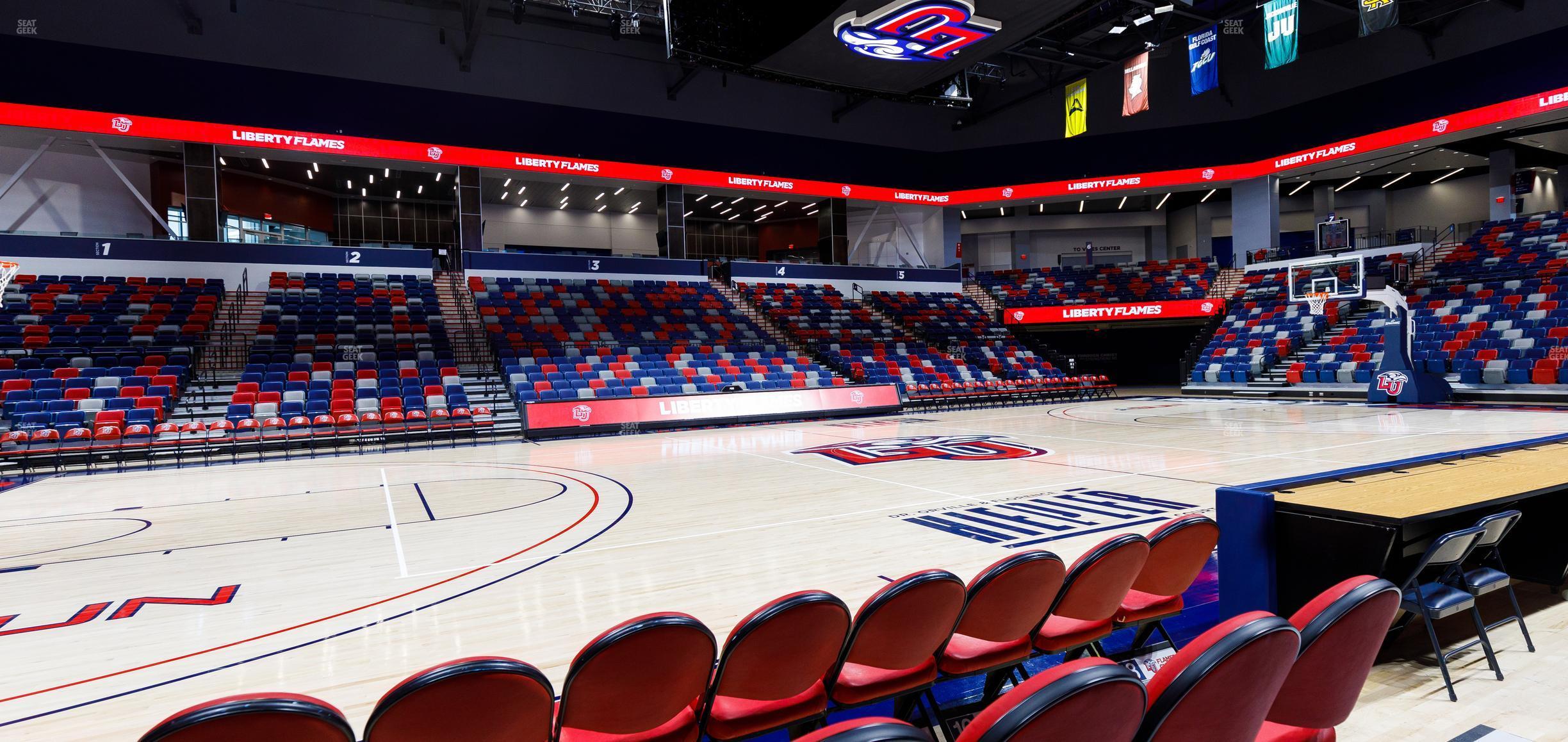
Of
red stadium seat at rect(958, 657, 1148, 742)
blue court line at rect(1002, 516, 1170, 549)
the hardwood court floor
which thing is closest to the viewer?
red stadium seat at rect(958, 657, 1148, 742)

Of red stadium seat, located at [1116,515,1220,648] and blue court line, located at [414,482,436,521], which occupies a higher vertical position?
red stadium seat, located at [1116,515,1220,648]

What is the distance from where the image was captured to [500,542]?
5.21 m

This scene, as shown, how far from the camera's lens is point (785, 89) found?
22.7 meters

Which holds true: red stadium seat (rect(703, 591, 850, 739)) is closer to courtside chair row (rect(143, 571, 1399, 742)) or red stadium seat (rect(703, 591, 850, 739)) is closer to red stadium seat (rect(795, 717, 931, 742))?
courtside chair row (rect(143, 571, 1399, 742))

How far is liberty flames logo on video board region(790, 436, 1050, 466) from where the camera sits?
886 cm

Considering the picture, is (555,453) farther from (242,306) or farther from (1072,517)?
(242,306)

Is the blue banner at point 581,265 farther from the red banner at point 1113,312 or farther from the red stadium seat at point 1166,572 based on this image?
the red stadium seat at point 1166,572

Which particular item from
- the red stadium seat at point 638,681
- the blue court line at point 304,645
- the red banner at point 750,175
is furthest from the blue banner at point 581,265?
the red stadium seat at point 638,681

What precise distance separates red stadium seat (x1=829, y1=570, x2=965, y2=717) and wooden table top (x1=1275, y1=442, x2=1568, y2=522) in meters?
1.63

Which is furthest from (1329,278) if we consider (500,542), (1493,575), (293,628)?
(293,628)

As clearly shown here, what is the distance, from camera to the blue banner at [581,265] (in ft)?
62.7

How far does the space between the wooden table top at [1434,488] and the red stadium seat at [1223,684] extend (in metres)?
1.60

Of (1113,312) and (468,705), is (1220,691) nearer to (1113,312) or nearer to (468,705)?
(468,705)

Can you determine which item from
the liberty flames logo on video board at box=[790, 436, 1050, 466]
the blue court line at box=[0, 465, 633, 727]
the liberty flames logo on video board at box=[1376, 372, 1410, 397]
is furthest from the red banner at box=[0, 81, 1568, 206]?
the blue court line at box=[0, 465, 633, 727]
